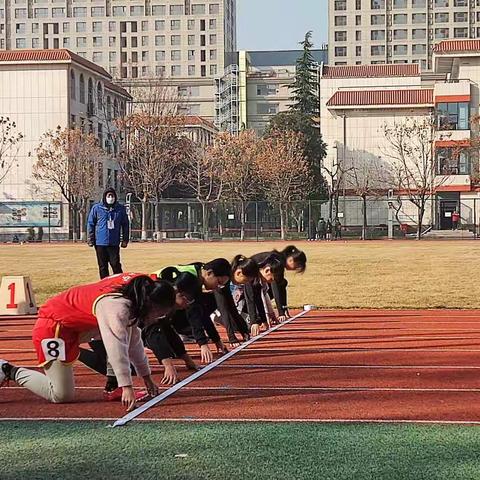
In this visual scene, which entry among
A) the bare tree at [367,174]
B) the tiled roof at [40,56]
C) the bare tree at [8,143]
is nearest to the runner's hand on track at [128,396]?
the bare tree at [8,143]

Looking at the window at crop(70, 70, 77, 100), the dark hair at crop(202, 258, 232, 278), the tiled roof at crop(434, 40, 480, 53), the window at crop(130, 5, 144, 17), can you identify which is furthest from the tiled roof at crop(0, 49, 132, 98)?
the dark hair at crop(202, 258, 232, 278)

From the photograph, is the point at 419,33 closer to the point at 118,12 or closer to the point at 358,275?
the point at 118,12

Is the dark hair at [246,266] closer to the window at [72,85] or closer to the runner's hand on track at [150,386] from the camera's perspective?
the runner's hand on track at [150,386]

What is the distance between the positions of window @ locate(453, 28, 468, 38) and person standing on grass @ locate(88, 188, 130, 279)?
10568 centimetres

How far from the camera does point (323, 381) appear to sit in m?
8.17

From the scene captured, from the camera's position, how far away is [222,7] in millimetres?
121750

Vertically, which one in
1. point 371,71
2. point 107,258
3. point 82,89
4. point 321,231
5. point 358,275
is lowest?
point 358,275

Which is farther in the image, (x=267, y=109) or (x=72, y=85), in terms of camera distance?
(x=267, y=109)

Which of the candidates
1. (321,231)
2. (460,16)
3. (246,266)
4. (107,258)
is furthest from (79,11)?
(246,266)

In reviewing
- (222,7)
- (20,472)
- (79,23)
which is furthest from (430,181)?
(79,23)

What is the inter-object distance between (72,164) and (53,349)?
53.7 meters

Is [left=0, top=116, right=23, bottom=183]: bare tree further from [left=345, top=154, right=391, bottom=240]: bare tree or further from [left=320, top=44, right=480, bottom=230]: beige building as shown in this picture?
[left=345, top=154, right=391, bottom=240]: bare tree

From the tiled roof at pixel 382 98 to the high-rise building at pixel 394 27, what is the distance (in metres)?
45.6

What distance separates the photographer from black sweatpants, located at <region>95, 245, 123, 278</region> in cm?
1453
